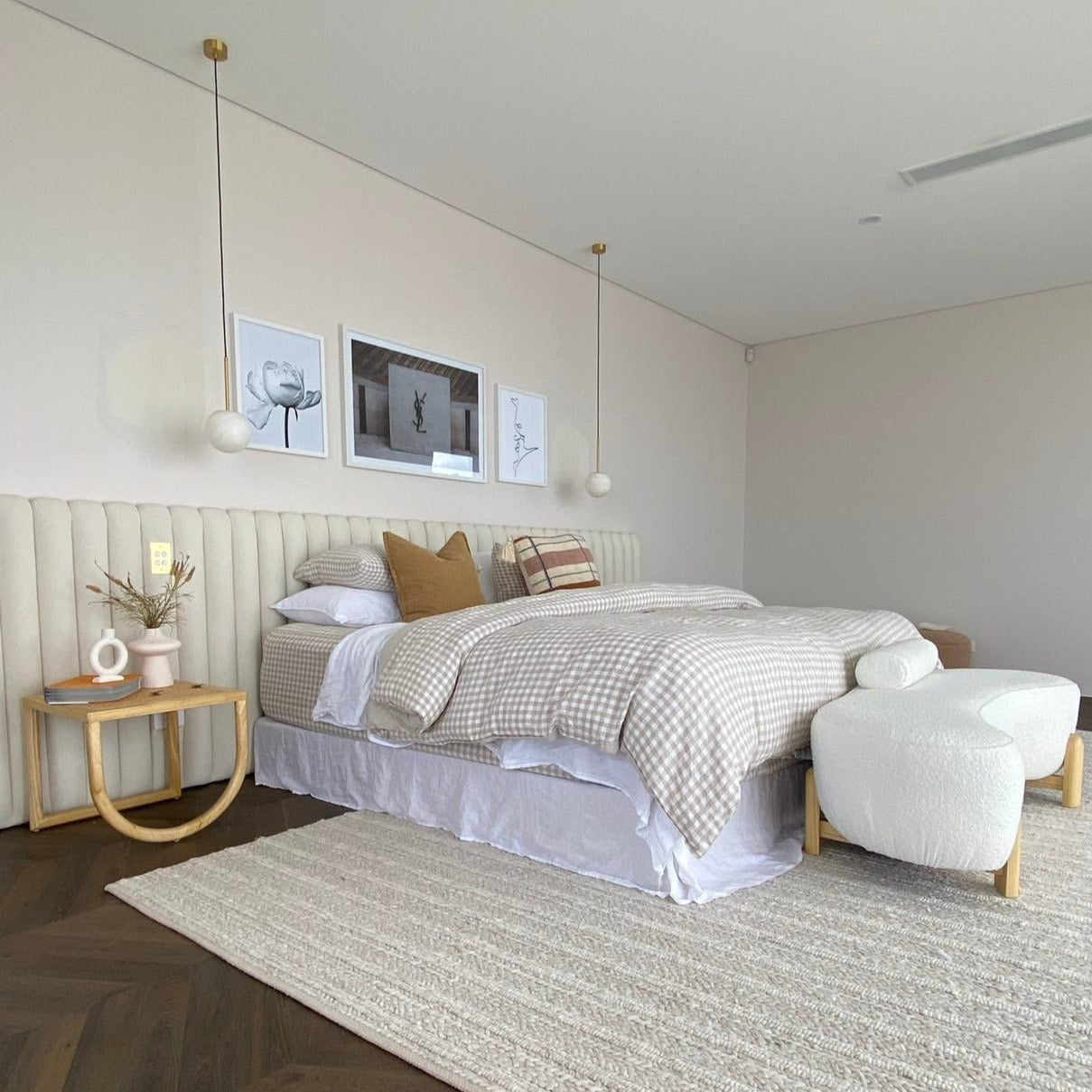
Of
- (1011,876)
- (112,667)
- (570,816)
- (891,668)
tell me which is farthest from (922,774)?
(112,667)

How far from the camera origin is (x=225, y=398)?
321 cm

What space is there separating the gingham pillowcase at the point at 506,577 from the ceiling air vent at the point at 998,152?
251 centimetres

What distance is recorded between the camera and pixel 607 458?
5309 mm

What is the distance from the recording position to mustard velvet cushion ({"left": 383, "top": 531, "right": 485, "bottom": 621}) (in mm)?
3193

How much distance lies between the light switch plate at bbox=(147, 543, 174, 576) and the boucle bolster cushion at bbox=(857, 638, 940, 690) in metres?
2.32

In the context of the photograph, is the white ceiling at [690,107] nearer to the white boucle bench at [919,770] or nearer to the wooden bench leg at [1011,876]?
the white boucle bench at [919,770]

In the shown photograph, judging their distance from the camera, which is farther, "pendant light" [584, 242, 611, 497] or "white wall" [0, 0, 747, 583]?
"pendant light" [584, 242, 611, 497]

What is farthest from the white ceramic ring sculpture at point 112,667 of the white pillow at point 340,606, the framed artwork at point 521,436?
the framed artwork at point 521,436

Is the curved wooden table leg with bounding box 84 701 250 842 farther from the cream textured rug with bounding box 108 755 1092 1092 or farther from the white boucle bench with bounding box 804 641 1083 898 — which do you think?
the white boucle bench with bounding box 804 641 1083 898

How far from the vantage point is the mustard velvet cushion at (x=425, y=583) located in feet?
10.5

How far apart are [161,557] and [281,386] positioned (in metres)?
0.92

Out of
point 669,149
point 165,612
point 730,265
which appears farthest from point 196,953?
point 730,265

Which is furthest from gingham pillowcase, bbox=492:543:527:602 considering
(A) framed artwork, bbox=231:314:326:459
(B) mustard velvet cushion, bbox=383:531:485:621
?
(A) framed artwork, bbox=231:314:326:459

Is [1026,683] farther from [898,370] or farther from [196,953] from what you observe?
[898,370]
